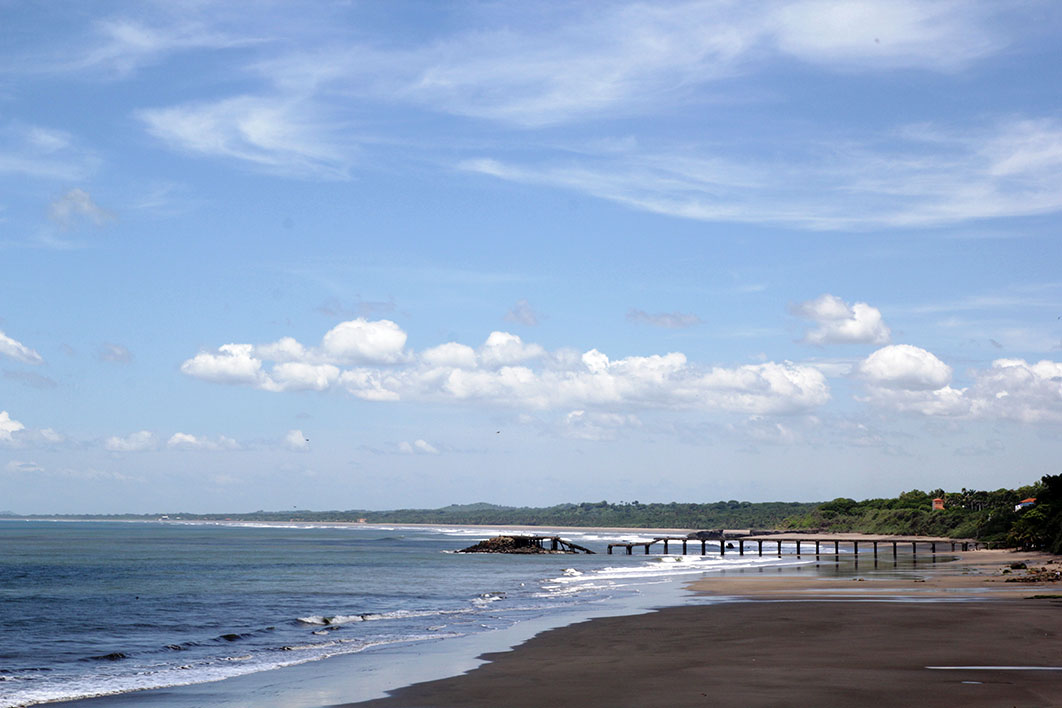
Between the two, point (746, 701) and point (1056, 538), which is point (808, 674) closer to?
point (746, 701)

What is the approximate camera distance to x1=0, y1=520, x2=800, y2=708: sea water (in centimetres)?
2758

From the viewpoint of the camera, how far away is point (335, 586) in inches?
2389

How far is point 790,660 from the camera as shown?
24.1 metres

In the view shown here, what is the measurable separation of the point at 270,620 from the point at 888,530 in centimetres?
14294

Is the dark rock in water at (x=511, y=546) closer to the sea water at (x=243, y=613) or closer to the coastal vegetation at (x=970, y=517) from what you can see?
the sea water at (x=243, y=613)

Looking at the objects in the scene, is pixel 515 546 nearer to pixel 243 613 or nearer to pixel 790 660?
pixel 243 613

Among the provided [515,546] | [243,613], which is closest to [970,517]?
[515,546]

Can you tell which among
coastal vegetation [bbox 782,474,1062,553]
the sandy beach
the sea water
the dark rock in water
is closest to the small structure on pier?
the dark rock in water

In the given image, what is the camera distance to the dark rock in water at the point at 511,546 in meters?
120

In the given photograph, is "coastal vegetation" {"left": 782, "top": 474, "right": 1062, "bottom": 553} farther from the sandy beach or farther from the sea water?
the sandy beach

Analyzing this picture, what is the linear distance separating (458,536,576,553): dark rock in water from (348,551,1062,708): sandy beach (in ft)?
264

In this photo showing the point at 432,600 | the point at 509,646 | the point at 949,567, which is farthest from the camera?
the point at 949,567

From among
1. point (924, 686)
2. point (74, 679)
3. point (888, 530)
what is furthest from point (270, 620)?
point (888, 530)

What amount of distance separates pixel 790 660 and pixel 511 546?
99.1m
